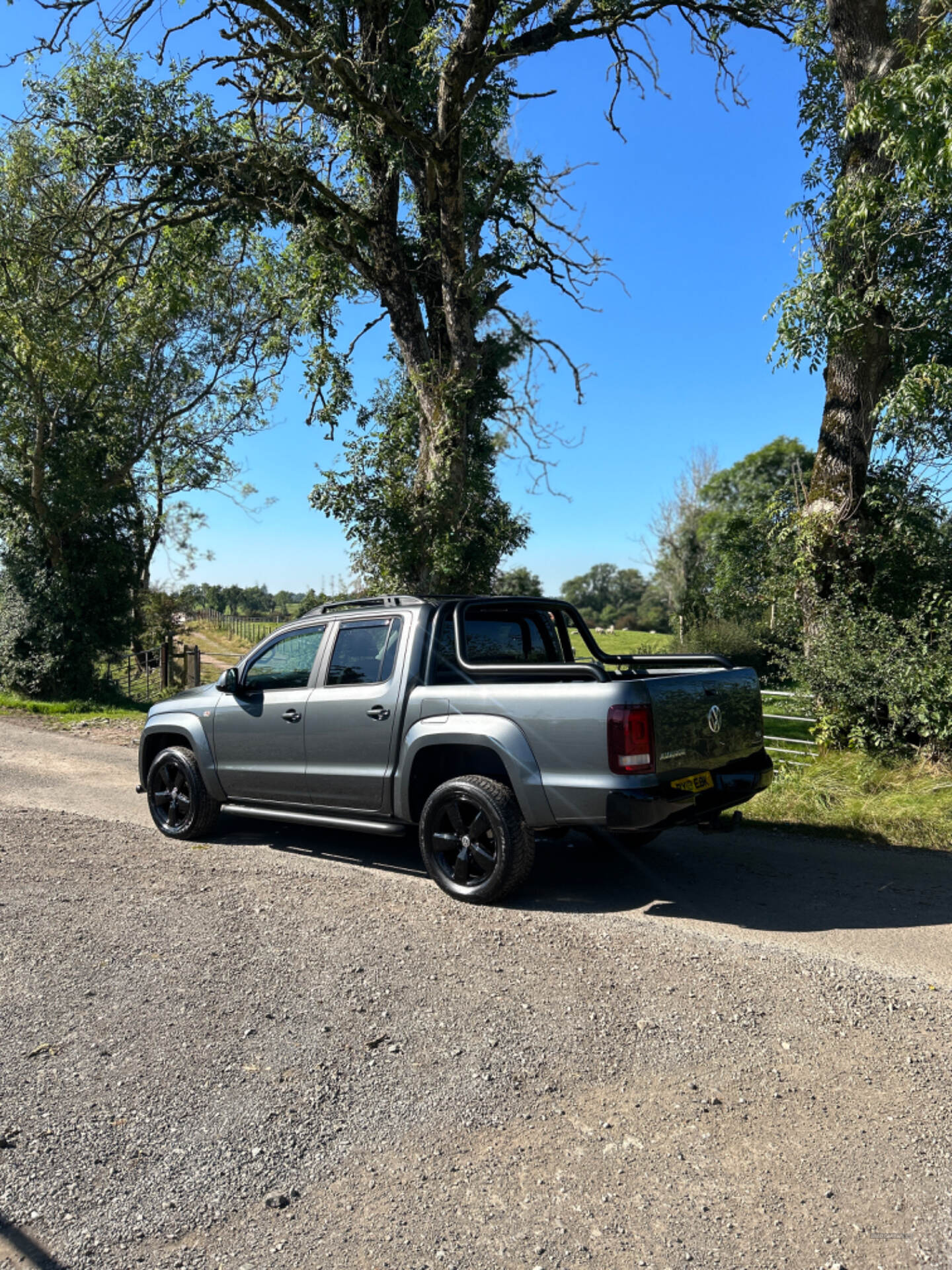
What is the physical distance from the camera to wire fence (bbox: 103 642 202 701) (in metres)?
23.7

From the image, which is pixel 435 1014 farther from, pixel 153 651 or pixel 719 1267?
pixel 153 651

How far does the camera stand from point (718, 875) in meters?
6.32

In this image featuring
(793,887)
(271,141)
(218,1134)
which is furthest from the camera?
(271,141)

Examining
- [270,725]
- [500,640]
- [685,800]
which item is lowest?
[685,800]

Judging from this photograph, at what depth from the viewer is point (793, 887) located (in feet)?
19.8

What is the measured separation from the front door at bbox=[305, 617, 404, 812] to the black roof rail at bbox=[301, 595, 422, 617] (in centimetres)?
13

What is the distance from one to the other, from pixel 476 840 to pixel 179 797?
317 centimetres

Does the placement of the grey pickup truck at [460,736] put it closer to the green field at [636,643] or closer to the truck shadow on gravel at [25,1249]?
the truck shadow on gravel at [25,1249]

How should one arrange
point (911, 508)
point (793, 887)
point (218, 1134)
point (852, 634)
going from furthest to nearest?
1. point (911, 508)
2. point (852, 634)
3. point (793, 887)
4. point (218, 1134)

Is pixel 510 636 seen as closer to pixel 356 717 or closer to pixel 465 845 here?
pixel 356 717

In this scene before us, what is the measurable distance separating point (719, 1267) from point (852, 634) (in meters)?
8.32

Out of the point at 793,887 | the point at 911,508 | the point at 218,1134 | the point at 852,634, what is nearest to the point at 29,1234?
the point at 218,1134

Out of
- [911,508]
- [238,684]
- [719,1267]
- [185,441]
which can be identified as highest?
[185,441]

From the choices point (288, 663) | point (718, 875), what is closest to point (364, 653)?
point (288, 663)
